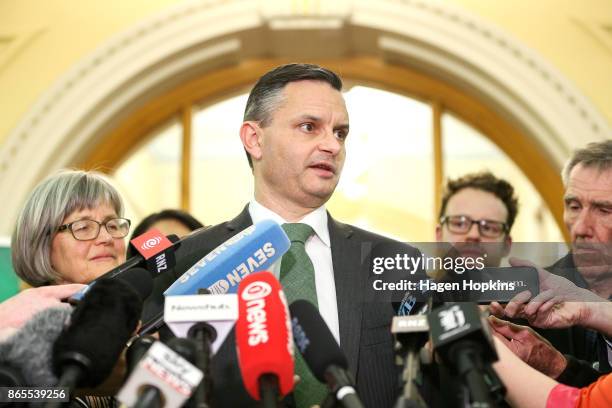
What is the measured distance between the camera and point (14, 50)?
484 centimetres

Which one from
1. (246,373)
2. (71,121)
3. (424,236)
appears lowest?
(246,373)

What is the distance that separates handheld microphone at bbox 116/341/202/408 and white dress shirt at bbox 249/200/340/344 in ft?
1.81

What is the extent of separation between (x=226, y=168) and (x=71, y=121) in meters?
0.96

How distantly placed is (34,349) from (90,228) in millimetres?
816

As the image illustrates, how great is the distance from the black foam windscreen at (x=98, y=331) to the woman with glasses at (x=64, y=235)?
0.80m

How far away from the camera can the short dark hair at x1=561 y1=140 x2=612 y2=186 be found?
2.50 metres

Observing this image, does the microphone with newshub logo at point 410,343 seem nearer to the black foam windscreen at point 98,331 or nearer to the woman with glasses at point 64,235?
the black foam windscreen at point 98,331

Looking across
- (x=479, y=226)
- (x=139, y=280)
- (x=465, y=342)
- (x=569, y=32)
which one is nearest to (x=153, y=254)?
(x=139, y=280)

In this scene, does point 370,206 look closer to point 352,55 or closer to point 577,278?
point 352,55

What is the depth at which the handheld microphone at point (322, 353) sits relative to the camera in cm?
130

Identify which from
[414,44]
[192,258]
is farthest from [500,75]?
[192,258]

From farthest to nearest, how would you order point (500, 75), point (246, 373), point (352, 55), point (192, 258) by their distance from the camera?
point (352, 55), point (500, 75), point (192, 258), point (246, 373)

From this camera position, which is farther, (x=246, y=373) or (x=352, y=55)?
(x=352, y=55)

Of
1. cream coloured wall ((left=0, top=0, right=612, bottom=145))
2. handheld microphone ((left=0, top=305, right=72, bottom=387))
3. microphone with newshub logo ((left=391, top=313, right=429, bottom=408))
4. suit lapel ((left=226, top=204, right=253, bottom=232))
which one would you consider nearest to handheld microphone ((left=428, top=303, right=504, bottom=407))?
microphone with newshub logo ((left=391, top=313, right=429, bottom=408))
